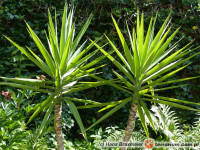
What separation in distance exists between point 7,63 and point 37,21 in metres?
0.96

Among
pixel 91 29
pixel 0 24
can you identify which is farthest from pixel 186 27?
pixel 0 24

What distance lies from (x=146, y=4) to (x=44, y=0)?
75.0 inches

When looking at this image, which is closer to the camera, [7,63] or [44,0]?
[7,63]

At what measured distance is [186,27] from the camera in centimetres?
449

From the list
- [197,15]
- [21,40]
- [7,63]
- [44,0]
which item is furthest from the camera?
[197,15]

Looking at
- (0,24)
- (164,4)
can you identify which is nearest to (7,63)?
(0,24)

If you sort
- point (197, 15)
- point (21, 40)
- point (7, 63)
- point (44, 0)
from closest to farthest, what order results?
point (7, 63) → point (21, 40) → point (44, 0) → point (197, 15)

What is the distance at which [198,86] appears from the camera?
4129 mm

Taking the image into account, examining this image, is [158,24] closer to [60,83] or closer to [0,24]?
[0,24]

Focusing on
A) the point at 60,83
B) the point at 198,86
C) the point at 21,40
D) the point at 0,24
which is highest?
the point at 0,24

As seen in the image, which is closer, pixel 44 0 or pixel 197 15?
pixel 44 0

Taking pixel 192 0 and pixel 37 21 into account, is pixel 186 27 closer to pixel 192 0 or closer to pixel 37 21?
pixel 192 0

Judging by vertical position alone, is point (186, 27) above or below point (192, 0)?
below

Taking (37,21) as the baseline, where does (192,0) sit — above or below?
above
